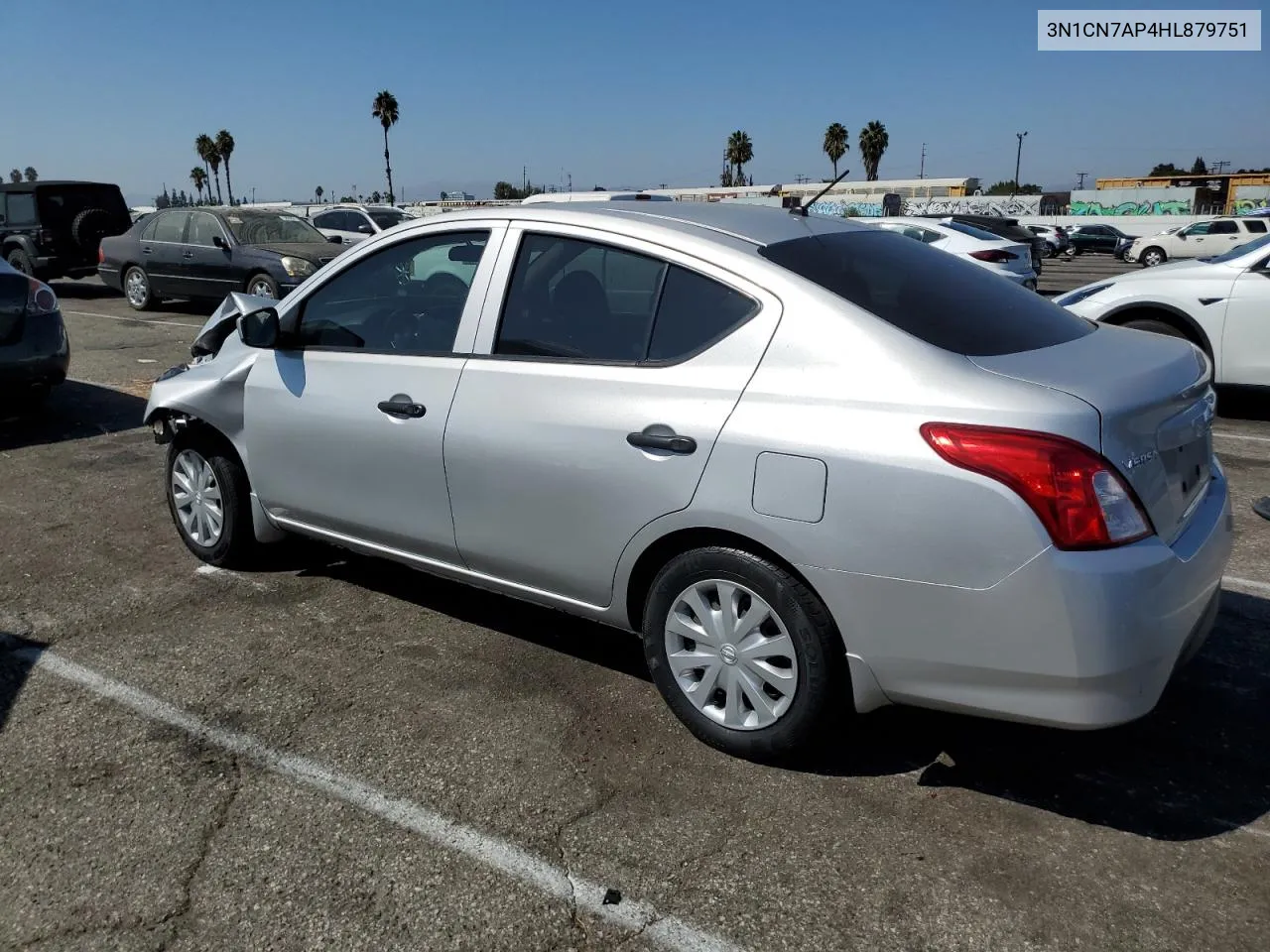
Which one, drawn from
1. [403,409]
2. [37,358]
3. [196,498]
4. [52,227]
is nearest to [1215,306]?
[403,409]

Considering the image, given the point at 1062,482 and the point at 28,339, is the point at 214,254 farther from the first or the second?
the point at 1062,482

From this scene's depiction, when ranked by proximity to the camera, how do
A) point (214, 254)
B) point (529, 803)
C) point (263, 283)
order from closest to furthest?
point (529, 803) → point (263, 283) → point (214, 254)

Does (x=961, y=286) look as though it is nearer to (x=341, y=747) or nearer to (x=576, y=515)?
(x=576, y=515)

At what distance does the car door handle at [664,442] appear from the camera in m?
2.98

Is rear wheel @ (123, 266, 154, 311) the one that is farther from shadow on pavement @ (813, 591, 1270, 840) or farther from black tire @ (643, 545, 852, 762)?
shadow on pavement @ (813, 591, 1270, 840)

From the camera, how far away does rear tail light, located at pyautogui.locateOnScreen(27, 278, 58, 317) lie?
7680mm

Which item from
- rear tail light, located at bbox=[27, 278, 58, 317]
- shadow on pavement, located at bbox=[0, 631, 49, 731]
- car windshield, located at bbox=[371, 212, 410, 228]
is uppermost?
car windshield, located at bbox=[371, 212, 410, 228]

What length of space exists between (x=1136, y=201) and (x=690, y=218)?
6410cm

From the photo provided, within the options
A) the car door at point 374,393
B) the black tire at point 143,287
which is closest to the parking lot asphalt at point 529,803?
the car door at point 374,393

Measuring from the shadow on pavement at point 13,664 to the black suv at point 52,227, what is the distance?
51.3ft

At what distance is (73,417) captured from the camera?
8.29 meters

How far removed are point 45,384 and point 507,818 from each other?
21.7 feet

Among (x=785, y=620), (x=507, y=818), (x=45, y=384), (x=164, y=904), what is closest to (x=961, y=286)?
(x=785, y=620)

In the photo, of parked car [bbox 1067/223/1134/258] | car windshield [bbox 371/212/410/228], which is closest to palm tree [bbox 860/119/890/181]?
parked car [bbox 1067/223/1134/258]
